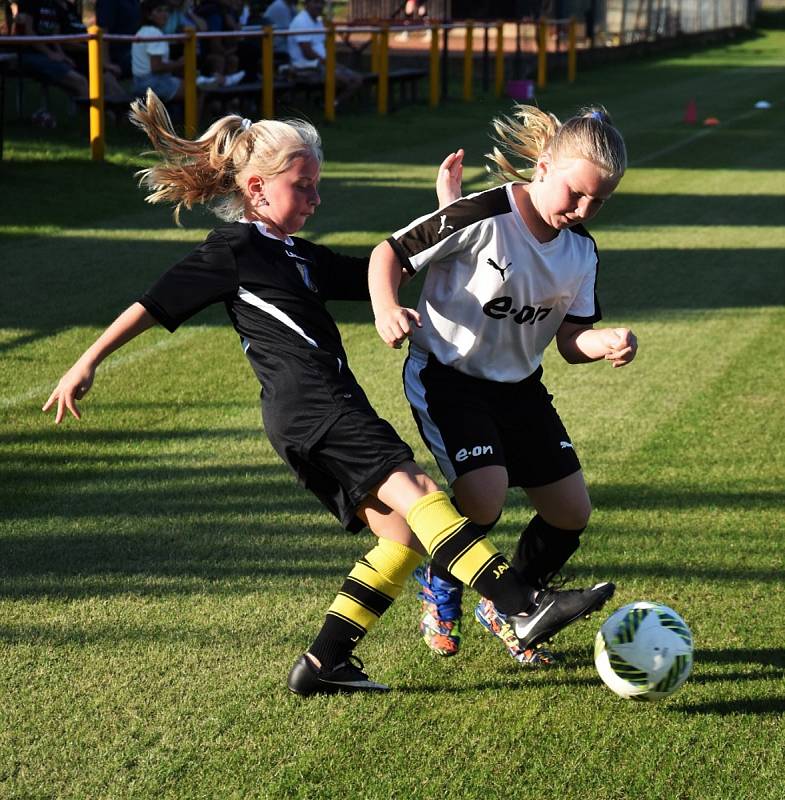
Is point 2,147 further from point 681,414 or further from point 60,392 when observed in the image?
point 60,392

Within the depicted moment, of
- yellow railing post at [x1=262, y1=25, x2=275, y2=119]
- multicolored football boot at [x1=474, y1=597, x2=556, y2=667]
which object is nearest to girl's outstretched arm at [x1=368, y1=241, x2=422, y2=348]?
multicolored football boot at [x1=474, y1=597, x2=556, y2=667]

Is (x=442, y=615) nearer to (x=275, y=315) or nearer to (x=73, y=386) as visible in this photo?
(x=275, y=315)

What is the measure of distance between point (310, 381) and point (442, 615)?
882 mm

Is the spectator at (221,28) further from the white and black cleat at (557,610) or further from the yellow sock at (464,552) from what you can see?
the white and black cleat at (557,610)

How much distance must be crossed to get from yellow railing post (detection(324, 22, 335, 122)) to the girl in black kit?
47.0 feet

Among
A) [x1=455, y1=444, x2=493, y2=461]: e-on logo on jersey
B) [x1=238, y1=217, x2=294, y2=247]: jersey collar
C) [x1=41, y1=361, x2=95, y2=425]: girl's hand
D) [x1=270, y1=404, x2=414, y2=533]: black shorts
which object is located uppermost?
[x1=238, y1=217, x2=294, y2=247]: jersey collar

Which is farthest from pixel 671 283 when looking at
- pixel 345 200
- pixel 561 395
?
pixel 345 200

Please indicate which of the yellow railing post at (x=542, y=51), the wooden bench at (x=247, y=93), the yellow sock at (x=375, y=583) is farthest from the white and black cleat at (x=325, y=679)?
the yellow railing post at (x=542, y=51)

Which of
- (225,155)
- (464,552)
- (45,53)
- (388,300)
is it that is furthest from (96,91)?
(464,552)

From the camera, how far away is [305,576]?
14.4ft

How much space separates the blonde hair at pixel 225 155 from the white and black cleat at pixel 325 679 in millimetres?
1330

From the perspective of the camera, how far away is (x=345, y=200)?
1269 cm

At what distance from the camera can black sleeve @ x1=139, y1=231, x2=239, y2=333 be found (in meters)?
3.48

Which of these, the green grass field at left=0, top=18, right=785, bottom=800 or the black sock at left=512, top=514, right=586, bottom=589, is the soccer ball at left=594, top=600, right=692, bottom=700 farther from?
the black sock at left=512, top=514, right=586, bottom=589
